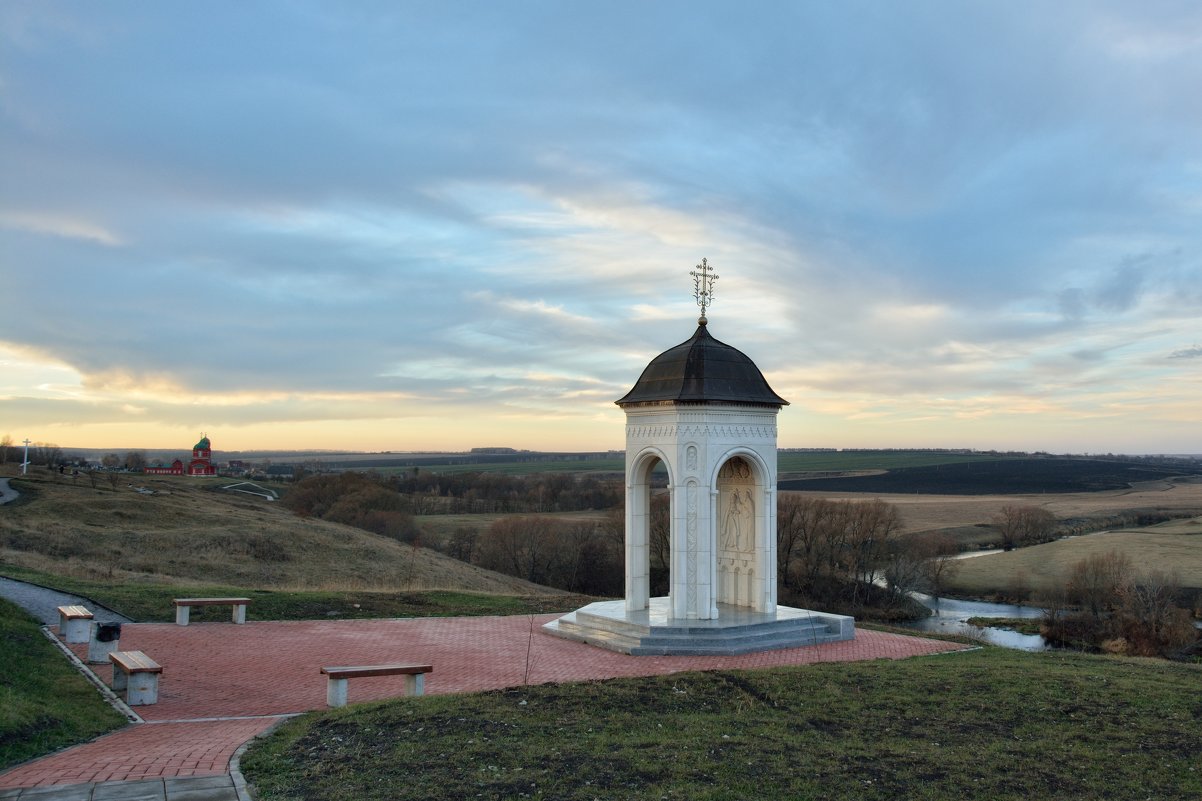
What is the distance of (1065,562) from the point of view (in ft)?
150

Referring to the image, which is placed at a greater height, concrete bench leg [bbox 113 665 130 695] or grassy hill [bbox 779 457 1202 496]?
concrete bench leg [bbox 113 665 130 695]

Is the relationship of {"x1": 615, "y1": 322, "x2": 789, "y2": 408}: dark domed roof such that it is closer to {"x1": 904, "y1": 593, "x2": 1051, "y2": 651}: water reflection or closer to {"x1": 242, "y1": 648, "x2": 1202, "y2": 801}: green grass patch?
{"x1": 242, "y1": 648, "x2": 1202, "y2": 801}: green grass patch

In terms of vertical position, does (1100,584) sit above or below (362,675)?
below

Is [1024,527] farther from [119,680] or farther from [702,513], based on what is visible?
[119,680]

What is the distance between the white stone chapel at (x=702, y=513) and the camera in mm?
15203

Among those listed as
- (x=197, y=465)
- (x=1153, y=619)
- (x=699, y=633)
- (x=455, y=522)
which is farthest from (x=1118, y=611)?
(x=197, y=465)

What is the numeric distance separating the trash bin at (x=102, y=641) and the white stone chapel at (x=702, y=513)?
752 cm

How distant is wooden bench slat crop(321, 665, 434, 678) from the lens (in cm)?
1041

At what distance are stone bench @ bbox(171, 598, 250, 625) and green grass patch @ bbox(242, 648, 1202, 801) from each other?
24.0 ft

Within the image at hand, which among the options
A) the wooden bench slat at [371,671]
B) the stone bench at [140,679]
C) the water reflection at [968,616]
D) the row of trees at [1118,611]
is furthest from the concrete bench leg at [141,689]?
the row of trees at [1118,611]

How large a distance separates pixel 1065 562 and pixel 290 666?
148 feet

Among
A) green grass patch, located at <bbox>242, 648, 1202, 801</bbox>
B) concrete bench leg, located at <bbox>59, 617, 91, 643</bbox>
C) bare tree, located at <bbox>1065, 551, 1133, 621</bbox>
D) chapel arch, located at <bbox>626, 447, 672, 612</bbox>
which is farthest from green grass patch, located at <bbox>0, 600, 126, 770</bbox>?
bare tree, located at <bbox>1065, 551, 1133, 621</bbox>

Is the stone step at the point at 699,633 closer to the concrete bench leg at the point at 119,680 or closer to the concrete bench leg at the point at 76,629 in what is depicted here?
the concrete bench leg at the point at 119,680

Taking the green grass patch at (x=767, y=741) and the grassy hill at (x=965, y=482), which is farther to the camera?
the grassy hill at (x=965, y=482)
